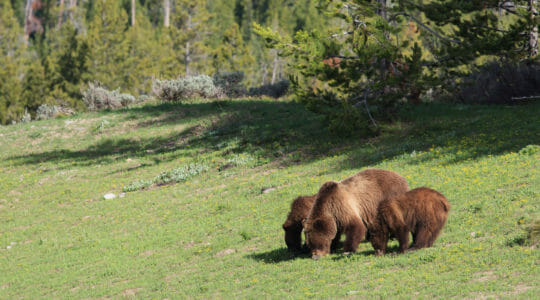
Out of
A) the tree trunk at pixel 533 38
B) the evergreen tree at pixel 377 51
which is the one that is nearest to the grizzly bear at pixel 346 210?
the evergreen tree at pixel 377 51

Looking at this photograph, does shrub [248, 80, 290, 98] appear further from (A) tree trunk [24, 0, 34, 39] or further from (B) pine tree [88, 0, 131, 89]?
(A) tree trunk [24, 0, 34, 39]

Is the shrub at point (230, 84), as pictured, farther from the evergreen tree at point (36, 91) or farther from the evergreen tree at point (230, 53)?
the evergreen tree at point (36, 91)

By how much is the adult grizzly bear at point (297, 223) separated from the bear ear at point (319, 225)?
429mm

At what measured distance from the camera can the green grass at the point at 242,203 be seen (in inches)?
356

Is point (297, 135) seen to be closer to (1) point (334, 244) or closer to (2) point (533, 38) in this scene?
(2) point (533, 38)

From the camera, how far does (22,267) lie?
558 inches

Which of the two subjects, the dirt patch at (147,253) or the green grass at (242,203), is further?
the dirt patch at (147,253)

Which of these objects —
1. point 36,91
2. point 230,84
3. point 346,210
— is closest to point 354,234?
point 346,210

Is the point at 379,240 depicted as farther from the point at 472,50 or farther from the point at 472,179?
the point at 472,50

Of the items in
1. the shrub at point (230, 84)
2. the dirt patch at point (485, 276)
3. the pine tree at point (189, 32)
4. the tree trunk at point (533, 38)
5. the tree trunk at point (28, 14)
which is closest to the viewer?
the dirt patch at point (485, 276)

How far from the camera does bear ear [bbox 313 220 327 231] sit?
9734mm

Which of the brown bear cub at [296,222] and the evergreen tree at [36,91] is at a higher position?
the brown bear cub at [296,222]

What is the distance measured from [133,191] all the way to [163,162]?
3694mm

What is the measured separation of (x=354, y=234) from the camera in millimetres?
9883
